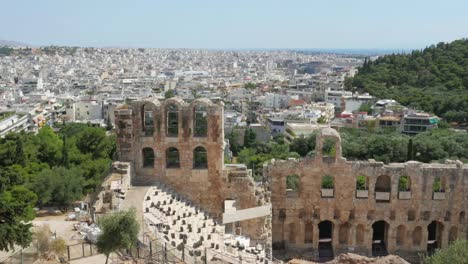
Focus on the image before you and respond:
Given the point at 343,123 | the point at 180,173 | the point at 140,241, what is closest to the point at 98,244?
the point at 140,241

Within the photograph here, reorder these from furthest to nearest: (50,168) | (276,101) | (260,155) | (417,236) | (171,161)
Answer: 1. (276,101)
2. (260,155)
3. (50,168)
4. (417,236)
5. (171,161)

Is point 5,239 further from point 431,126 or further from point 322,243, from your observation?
point 431,126

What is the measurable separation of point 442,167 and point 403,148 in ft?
96.9

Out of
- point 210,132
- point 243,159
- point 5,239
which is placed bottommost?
point 243,159

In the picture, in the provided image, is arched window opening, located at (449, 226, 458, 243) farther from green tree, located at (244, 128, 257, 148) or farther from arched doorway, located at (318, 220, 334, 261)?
green tree, located at (244, 128, 257, 148)

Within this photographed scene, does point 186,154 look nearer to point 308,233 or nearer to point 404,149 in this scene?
point 308,233

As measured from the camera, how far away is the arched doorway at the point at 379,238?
94.1 feet

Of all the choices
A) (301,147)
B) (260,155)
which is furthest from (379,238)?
(301,147)

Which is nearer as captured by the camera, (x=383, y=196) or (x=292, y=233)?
(x=383, y=196)

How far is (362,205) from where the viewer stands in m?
27.9

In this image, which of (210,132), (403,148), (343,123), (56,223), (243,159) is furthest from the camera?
(343,123)

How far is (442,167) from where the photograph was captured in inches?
1078

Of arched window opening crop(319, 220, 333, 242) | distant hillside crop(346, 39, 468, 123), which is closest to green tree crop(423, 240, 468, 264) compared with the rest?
arched window opening crop(319, 220, 333, 242)

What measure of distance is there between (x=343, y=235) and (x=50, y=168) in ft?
69.3
